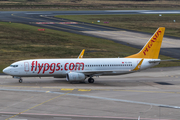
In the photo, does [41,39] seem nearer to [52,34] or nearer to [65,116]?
[52,34]

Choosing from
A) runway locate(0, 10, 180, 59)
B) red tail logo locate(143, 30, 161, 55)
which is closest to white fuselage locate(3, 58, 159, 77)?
red tail logo locate(143, 30, 161, 55)

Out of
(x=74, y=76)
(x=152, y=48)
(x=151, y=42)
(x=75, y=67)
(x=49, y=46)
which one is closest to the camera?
(x=74, y=76)

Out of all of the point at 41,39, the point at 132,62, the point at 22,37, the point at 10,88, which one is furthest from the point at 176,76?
the point at 22,37

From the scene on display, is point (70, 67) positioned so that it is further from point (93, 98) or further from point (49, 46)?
point (49, 46)

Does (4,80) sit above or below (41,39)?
below

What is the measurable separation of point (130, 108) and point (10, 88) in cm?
2037

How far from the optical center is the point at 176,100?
121ft

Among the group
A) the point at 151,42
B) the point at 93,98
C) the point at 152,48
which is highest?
the point at 151,42

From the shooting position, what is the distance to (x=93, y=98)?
1489 inches

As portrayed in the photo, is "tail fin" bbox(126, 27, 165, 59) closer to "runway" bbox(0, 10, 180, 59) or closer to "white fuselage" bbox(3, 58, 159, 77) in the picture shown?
"white fuselage" bbox(3, 58, 159, 77)

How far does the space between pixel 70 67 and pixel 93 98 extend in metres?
12.1

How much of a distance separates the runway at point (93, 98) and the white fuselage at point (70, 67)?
1892mm

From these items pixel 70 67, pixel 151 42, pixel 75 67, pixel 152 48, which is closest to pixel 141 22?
pixel 151 42

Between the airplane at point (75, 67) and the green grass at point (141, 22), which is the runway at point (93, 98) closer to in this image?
the airplane at point (75, 67)
